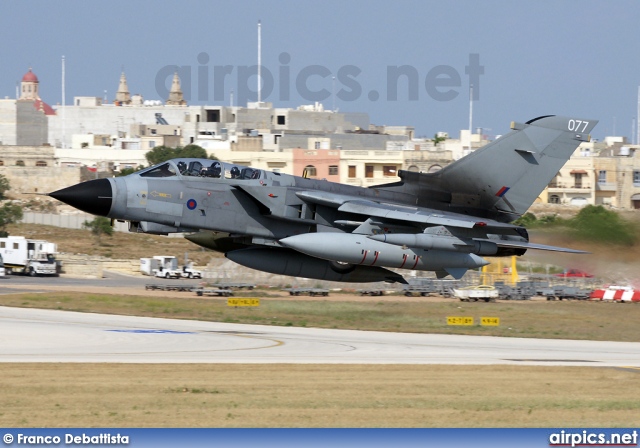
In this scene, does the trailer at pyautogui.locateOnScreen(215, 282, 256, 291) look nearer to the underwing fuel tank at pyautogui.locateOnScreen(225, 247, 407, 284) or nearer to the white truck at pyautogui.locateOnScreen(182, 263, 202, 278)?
the white truck at pyautogui.locateOnScreen(182, 263, 202, 278)

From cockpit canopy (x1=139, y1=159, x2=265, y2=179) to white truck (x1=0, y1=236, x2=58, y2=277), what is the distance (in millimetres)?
39763

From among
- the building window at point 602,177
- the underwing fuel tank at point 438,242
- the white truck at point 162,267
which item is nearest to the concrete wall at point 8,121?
the building window at point 602,177

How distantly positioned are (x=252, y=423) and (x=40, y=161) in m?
112

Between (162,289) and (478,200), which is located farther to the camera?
(162,289)

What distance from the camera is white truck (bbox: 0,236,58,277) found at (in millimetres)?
65438

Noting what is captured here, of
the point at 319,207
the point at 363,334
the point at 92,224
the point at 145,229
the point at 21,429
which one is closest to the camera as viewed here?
the point at 21,429

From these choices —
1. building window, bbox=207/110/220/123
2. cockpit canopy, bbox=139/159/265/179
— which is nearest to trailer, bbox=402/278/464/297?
cockpit canopy, bbox=139/159/265/179

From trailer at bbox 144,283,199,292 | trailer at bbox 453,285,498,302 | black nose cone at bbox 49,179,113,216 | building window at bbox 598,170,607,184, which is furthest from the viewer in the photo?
building window at bbox 598,170,607,184

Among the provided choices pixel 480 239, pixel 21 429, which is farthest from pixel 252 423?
pixel 480 239

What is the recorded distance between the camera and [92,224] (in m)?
81.3

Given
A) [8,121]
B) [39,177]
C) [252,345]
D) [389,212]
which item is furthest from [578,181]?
[8,121]

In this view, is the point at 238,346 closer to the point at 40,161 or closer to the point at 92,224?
the point at 92,224

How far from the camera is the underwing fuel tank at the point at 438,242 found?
28172 millimetres

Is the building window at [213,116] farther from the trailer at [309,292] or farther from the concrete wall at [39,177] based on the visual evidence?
the trailer at [309,292]
